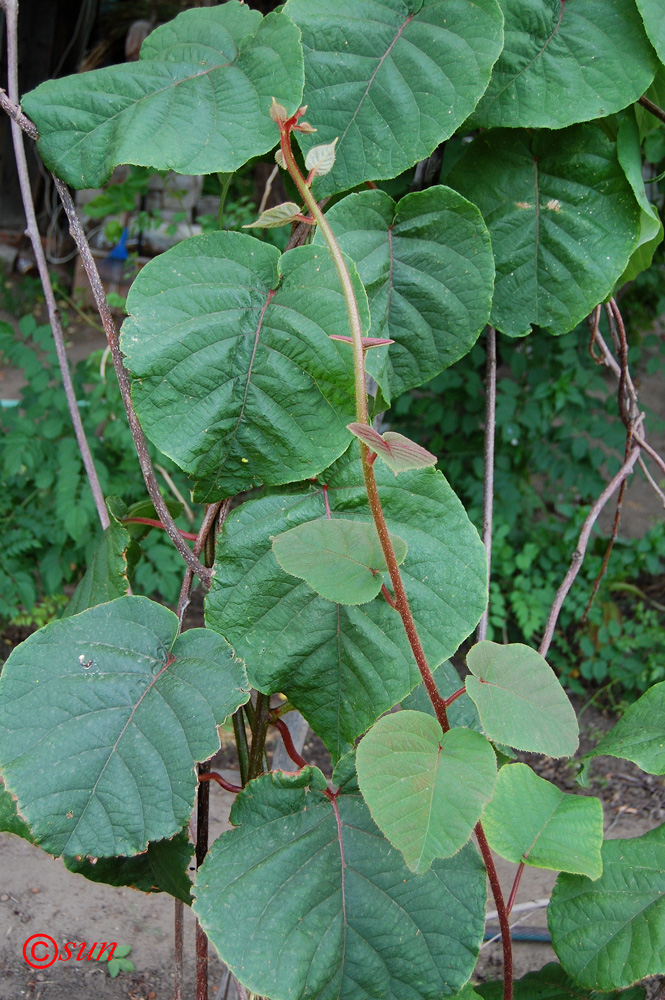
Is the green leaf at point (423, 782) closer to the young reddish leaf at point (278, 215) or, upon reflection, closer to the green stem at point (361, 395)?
the green stem at point (361, 395)

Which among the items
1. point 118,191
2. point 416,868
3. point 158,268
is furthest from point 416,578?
point 118,191

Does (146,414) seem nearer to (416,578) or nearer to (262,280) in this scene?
(262,280)

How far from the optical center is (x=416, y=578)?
74 centimetres

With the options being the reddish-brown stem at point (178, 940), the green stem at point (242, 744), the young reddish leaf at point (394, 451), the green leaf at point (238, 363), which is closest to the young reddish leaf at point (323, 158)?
the green leaf at point (238, 363)

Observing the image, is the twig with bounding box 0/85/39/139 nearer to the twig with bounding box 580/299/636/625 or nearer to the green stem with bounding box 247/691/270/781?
the green stem with bounding box 247/691/270/781

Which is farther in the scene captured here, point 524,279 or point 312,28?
point 524,279

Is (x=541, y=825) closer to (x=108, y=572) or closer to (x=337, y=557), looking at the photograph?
(x=337, y=557)

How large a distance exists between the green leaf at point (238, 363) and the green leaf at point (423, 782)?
25cm

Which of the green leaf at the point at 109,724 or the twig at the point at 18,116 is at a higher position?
the twig at the point at 18,116

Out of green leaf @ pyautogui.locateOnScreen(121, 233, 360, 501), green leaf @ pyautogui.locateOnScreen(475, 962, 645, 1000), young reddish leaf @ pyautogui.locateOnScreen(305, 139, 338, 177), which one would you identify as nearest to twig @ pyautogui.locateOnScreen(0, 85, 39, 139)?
green leaf @ pyautogui.locateOnScreen(121, 233, 360, 501)

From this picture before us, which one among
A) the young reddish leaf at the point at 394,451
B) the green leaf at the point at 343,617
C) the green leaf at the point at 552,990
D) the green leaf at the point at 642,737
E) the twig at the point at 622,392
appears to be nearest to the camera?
the young reddish leaf at the point at 394,451

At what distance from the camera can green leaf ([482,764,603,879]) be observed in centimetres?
80

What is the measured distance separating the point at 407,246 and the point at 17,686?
0.58 meters

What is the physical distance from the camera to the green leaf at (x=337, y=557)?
1.96 ft
